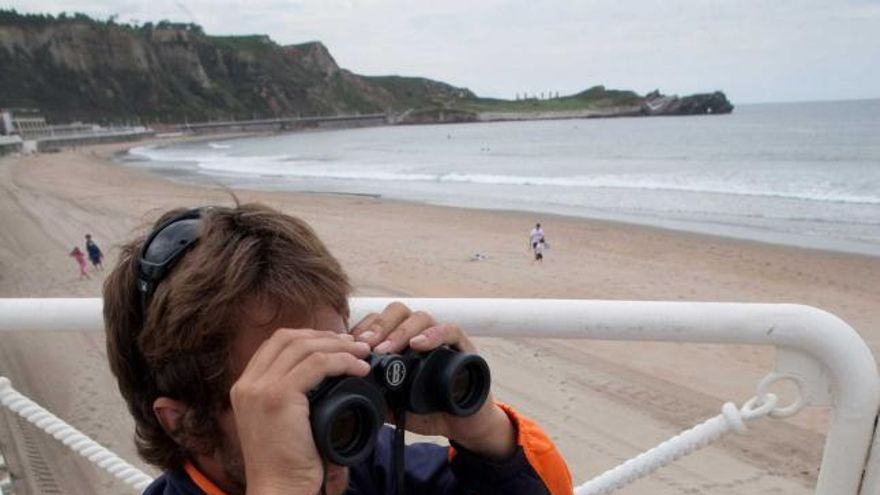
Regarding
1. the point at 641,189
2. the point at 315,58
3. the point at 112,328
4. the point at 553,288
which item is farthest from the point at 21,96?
the point at 112,328

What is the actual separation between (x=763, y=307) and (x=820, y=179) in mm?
32344

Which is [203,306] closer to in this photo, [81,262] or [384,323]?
[384,323]

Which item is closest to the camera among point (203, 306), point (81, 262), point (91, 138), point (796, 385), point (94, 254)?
point (203, 306)

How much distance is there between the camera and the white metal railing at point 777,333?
1.14 metres

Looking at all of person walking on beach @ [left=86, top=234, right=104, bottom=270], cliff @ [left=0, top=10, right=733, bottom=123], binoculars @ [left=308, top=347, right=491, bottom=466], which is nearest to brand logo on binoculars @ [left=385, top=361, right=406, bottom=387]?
binoculars @ [left=308, top=347, right=491, bottom=466]

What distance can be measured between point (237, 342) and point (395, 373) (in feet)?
0.84

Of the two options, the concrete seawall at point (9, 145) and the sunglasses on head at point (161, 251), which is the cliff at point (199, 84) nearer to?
the concrete seawall at point (9, 145)

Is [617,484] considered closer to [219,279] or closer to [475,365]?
[475,365]

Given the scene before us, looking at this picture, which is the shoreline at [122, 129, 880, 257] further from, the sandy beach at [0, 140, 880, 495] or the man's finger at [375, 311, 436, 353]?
the man's finger at [375, 311, 436, 353]

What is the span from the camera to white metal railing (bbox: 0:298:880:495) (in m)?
1.14

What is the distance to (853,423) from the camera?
1.15 metres

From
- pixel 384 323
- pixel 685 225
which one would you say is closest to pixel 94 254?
pixel 384 323

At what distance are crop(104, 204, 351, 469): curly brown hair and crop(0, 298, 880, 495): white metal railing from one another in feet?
1.09

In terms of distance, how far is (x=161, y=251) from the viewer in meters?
1.06
